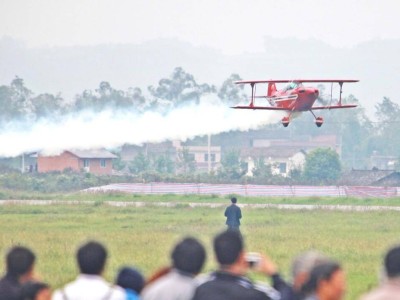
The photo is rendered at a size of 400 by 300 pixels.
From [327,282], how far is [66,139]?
67445 mm

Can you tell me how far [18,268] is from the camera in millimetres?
11305

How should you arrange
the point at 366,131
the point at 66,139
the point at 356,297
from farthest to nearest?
the point at 366,131, the point at 66,139, the point at 356,297

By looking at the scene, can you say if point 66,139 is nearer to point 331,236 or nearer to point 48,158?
point 48,158

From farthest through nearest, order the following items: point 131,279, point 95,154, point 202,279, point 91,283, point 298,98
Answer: point 95,154 → point 298,98 → point 131,279 → point 91,283 → point 202,279

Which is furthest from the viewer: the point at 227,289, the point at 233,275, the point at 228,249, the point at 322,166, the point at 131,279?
the point at 322,166

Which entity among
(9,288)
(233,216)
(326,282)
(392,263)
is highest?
(392,263)

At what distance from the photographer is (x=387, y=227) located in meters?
41.2

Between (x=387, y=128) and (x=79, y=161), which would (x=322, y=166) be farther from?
(x=387, y=128)

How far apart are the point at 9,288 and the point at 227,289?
206 cm

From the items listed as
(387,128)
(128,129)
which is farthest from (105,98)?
(128,129)

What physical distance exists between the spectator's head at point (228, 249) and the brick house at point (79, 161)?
84428mm

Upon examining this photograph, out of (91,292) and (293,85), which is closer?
(91,292)

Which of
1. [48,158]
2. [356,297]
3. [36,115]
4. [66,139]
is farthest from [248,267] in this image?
[36,115]

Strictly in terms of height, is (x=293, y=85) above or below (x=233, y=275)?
above
